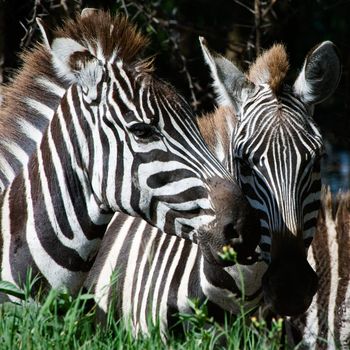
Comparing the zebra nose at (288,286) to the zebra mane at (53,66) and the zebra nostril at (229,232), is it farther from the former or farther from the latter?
the zebra mane at (53,66)

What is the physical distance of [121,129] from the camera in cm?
576

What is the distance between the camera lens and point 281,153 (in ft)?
20.6

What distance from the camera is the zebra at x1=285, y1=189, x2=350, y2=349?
25.1ft

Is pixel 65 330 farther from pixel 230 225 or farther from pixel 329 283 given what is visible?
pixel 329 283

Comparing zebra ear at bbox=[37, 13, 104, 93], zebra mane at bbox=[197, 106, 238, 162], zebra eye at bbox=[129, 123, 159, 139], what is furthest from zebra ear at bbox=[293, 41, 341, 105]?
zebra ear at bbox=[37, 13, 104, 93]

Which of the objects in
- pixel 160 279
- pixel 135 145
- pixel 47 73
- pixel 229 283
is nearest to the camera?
pixel 135 145

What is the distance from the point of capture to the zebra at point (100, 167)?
563 cm

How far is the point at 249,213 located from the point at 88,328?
1.09 m

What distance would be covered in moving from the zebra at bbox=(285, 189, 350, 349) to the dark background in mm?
1426

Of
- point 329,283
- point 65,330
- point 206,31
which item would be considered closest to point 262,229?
point 65,330

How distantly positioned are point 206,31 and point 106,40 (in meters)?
5.19

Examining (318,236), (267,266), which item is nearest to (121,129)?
(267,266)

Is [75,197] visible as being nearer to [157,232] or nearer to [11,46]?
[157,232]

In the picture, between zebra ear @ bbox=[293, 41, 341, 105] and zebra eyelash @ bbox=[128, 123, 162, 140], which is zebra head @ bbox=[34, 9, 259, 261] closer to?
zebra eyelash @ bbox=[128, 123, 162, 140]
